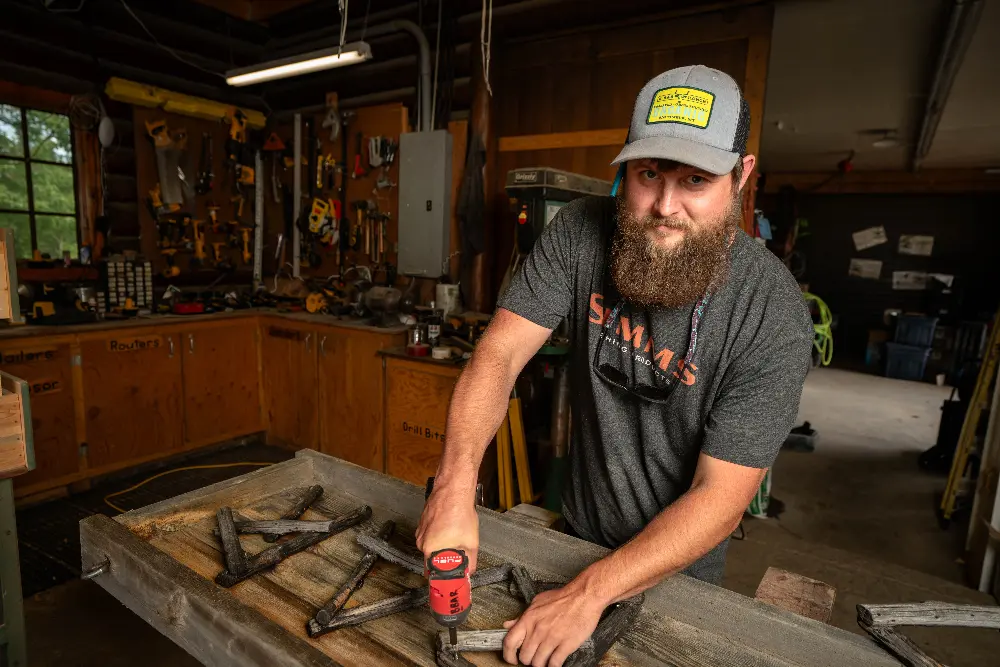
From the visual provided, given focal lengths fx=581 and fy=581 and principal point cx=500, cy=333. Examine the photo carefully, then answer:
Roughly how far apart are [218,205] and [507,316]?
14.6ft

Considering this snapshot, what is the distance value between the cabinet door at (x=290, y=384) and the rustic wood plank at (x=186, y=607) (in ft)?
9.82

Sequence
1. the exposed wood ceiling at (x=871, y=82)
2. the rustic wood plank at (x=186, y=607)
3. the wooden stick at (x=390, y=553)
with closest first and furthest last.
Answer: the rustic wood plank at (x=186, y=607) < the wooden stick at (x=390, y=553) < the exposed wood ceiling at (x=871, y=82)

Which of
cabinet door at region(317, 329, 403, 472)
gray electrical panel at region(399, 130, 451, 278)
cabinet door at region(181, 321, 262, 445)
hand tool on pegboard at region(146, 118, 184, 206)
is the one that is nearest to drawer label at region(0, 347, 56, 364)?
cabinet door at region(181, 321, 262, 445)

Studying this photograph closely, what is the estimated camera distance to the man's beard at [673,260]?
1.18 m

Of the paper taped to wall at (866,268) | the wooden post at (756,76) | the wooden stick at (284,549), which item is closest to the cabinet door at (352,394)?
the wooden stick at (284,549)

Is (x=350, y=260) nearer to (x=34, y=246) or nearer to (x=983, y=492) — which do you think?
(x=34, y=246)

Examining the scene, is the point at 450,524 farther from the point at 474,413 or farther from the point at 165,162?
the point at 165,162

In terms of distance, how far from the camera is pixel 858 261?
9516 mm

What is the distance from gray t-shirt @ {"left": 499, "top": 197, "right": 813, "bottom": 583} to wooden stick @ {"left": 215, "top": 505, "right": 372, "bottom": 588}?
55 centimetres

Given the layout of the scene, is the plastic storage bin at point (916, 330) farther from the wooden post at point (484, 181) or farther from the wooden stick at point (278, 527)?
the wooden stick at point (278, 527)

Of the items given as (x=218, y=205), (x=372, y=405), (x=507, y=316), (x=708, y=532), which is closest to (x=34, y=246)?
(x=218, y=205)

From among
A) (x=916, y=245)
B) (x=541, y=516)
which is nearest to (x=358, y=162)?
(x=541, y=516)

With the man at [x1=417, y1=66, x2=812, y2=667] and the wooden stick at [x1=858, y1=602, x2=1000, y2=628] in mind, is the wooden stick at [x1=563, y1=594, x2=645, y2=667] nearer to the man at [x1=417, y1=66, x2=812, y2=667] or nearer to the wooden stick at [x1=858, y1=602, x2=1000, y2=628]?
the man at [x1=417, y1=66, x2=812, y2=667]

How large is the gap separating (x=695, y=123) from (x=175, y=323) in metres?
3.88
